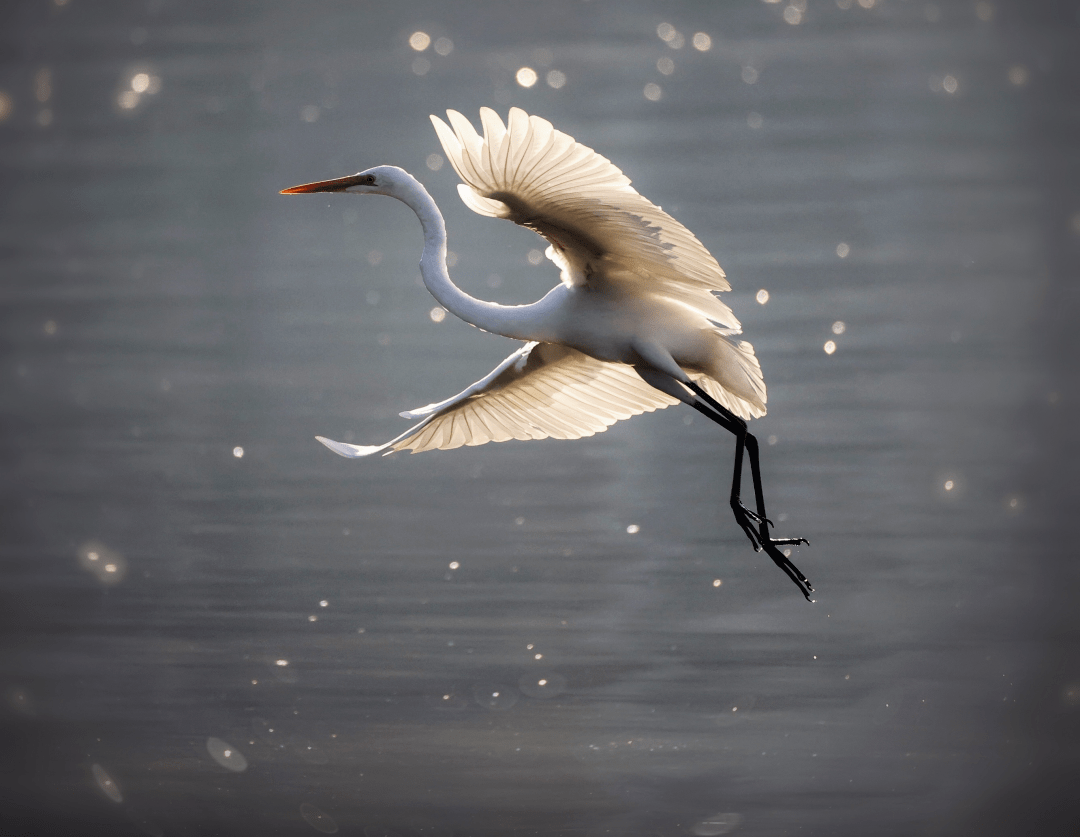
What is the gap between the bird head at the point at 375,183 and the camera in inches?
54.7

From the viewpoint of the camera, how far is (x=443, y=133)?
116 centimetres

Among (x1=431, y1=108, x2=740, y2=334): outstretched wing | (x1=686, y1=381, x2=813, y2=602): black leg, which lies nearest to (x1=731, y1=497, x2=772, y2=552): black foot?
(x1=686, y1=381, x2=813, y2=602): black leg

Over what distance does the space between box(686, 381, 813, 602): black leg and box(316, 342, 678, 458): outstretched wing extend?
0.19m

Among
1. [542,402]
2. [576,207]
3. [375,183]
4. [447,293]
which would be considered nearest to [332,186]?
[375,183]

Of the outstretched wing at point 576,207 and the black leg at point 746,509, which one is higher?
the outstretched wing at point 576,207

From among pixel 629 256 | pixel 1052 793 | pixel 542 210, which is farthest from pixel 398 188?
pixel 1052 793

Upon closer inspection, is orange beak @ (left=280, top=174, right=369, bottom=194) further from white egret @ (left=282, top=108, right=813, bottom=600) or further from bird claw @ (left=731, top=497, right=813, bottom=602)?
bird claw @ (left=731, top=497, right=813, bottom=602)

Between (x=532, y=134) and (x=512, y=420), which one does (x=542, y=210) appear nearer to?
(x=532, y=134)

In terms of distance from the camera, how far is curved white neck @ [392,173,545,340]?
1.38 m

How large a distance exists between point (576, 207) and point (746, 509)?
0.52 meters

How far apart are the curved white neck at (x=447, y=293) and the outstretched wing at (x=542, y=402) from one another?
0.19m

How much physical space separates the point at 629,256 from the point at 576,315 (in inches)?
4.4

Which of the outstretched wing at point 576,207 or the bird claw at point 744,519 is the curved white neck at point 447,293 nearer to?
the outstretched wing at point 576,207

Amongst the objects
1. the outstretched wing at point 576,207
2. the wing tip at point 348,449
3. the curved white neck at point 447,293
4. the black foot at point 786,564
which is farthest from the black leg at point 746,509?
the wing tip at point 348,449
